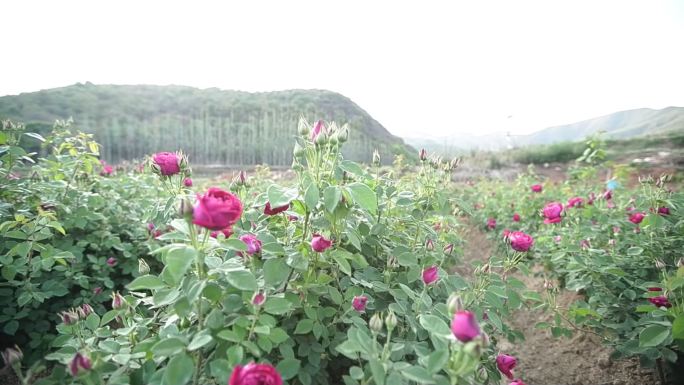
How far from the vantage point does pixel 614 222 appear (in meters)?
2.22

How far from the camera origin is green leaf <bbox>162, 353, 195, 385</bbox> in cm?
72

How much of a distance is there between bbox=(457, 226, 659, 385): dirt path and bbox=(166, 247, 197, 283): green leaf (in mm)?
1460

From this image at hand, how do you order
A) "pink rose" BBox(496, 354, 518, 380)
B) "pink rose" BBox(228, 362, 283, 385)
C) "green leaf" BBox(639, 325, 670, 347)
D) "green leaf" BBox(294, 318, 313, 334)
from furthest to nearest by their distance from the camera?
1. "green leaf" BBox(639, 325, 670, 347)
2. "pink rose" BBox(496, 354, 518, 380)
3. "green leaf" BBox(294, 318, 313, 334)
4. "pink rose" BBox(228, 362, 283, 385)

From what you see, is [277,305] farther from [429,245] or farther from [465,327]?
[429,245]

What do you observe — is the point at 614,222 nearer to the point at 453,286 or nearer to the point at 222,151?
the point at 453,286

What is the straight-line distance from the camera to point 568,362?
222 centimetres

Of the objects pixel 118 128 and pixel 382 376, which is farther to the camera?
pixel 118 128

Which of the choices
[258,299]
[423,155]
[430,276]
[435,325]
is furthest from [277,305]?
[423,155]

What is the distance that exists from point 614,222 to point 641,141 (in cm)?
1750

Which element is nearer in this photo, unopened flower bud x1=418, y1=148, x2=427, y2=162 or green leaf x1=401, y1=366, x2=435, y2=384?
green leaf x1=401, y1=366, x2=435, y2=384

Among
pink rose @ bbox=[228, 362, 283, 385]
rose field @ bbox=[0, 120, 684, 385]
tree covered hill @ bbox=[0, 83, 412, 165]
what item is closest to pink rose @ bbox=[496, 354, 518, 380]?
rose field @ bbox=[0, 120, 684, 385]

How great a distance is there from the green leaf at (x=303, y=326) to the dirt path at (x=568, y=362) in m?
1.09

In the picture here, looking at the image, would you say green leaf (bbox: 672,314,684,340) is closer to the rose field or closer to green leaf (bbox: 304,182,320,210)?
the rose field

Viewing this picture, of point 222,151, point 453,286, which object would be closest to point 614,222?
point 453,286
